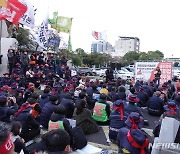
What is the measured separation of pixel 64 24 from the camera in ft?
78.7

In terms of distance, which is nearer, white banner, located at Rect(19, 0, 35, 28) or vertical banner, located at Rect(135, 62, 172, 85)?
white banner, located at Rect(19, 0, 35, 28)

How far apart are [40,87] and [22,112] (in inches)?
335

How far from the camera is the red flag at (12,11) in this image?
1336 cm

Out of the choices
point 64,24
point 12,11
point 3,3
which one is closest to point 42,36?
point 12,11

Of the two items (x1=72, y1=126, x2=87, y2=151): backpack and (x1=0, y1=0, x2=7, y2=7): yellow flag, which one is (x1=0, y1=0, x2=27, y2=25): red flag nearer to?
(x1=0, y1=0, x2=7, y2=7): yellow flag

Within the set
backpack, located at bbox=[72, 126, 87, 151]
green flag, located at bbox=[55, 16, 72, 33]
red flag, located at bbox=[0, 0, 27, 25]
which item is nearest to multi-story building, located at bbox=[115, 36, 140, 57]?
green flag, located at bbox=[55, 16, 72, 33]

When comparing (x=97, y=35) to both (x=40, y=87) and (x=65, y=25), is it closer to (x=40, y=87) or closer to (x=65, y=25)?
(x=65, y=25)

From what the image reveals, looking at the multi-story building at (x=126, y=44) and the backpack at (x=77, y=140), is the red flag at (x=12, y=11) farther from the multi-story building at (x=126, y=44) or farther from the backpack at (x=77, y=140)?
the multi-story building at (x=126, y=44)

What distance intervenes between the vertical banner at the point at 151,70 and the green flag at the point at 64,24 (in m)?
8.22

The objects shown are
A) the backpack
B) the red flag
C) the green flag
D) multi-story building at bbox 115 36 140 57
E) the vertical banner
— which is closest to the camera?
the backpack

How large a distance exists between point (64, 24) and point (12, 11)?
35.3ft

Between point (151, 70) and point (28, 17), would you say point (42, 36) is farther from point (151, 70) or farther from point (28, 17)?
point (151, 70)

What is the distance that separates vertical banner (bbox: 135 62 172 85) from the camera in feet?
56.0

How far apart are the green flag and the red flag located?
10.4m
